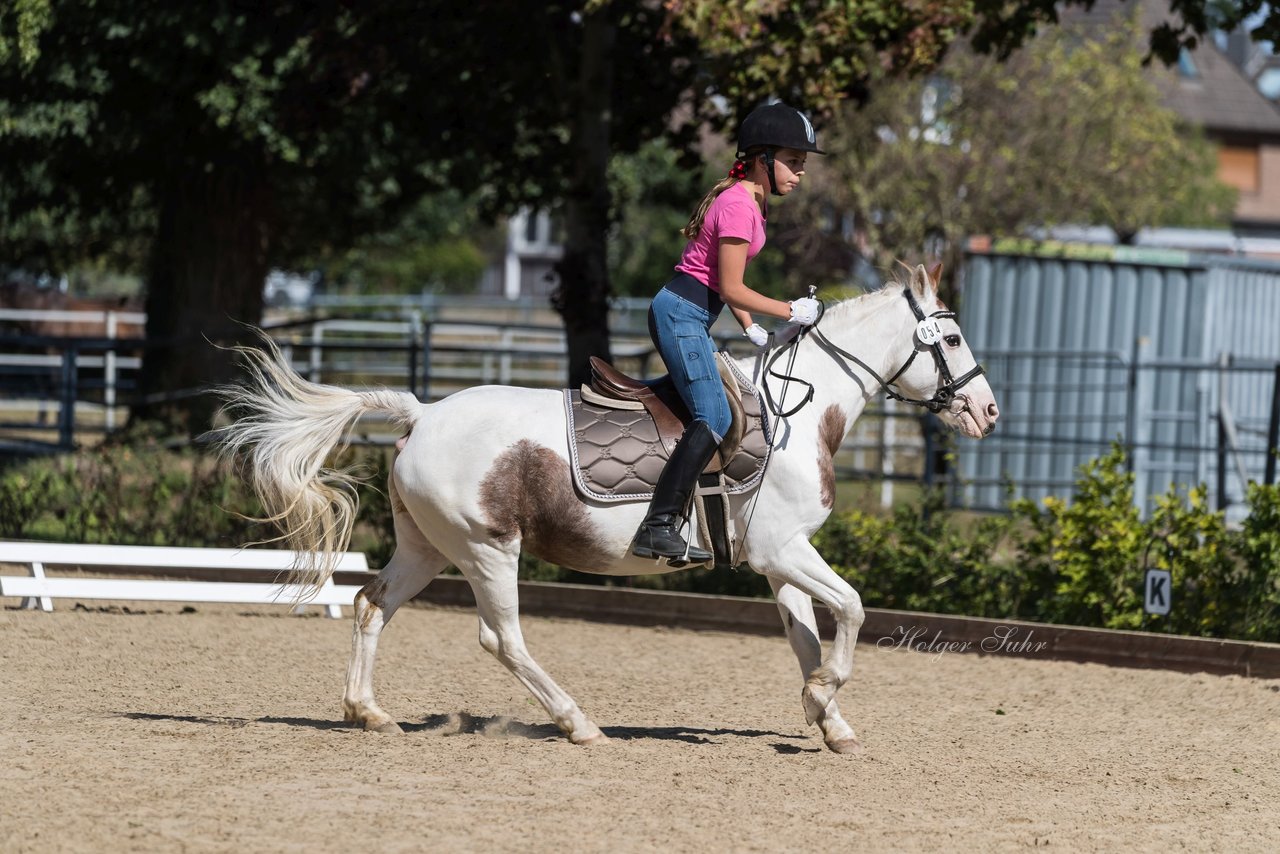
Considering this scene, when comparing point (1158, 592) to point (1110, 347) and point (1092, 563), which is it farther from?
point (1110, 347)

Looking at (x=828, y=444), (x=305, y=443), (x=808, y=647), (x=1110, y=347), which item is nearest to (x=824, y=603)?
(x=808, y=647)

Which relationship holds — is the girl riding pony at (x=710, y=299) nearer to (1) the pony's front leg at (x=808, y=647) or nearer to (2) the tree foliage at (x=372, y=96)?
(1) the pony's front leg at (x=808, y=647)

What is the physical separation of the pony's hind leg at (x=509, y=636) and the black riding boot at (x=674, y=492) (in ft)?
2.00

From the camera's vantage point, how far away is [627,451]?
23.6 feet

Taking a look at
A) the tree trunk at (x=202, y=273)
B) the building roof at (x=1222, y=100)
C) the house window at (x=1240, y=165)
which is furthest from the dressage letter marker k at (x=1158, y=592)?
the house window at (x=1240, y=165)

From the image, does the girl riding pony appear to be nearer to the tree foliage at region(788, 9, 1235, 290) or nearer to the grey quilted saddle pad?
the grey quilted saddle pad

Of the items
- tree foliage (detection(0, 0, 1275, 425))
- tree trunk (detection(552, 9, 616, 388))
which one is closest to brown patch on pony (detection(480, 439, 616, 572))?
tree foliage (detection(0, 0, 1275, 425))

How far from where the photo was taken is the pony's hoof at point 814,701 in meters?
7.17

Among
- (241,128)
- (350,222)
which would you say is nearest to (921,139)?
(350,222)

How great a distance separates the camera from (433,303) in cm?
3881

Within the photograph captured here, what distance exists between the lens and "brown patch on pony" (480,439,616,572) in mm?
7152

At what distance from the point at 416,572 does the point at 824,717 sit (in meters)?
1.97

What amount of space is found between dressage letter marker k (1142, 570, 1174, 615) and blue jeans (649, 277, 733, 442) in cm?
409

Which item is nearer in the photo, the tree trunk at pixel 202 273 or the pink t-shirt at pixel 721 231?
the pink t-shirt at pixel 721 231
